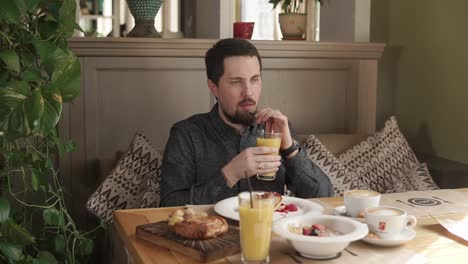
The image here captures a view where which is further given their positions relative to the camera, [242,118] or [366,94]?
[366,94]

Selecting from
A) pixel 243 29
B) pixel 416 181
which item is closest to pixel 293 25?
pixel 243 29

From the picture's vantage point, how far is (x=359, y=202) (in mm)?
1755

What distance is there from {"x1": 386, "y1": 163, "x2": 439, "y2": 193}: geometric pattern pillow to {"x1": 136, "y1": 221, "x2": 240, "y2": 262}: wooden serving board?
4.77 feet

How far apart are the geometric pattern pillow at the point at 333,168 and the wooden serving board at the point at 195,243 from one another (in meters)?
1.25

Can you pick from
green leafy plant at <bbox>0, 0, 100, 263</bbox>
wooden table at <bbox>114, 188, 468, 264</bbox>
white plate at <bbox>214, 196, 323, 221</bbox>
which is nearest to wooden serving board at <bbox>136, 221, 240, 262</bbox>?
wooden table at <bbox>114, 188, 468, 264</bbox>

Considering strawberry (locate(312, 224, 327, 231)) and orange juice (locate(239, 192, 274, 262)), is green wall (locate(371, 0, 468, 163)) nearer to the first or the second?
strawberry (locate(312, 224, 327, 231))

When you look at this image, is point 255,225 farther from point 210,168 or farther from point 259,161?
point 210,168

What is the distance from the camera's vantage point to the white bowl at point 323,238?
1.45 m

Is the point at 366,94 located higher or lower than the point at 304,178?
higher

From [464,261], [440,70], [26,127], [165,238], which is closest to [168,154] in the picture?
[26,127]

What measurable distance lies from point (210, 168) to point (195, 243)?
87 cm

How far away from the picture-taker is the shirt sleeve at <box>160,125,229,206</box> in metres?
2.19

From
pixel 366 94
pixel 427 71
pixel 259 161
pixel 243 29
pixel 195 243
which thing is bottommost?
pixel 195 243

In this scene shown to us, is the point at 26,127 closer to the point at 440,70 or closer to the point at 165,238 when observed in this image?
the point at 165,238
